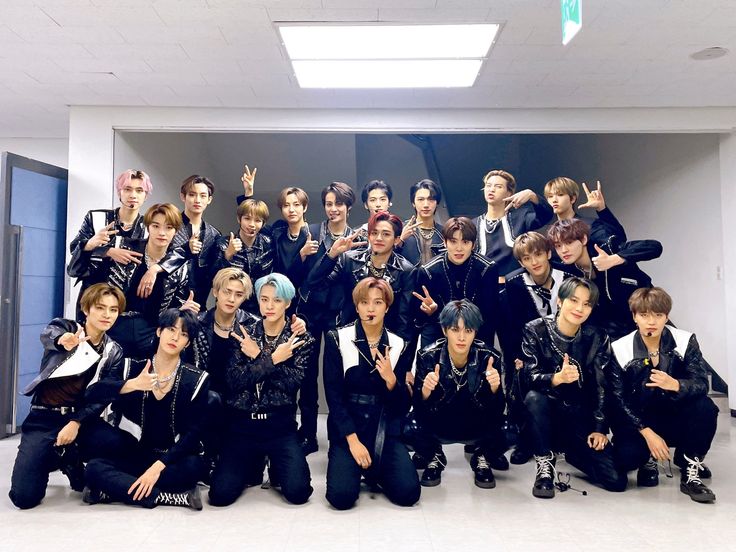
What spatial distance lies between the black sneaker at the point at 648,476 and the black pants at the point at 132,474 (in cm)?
218

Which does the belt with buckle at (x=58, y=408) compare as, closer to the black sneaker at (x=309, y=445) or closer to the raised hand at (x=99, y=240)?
the raised hand at (x=99, y=240)

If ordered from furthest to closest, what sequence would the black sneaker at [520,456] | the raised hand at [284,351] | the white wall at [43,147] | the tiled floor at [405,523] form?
1. the white wall at [43,147]
2. the black sneaker at [520,456]
3. the raised hand at [284,351]
4. the tiled floor at [405,523]

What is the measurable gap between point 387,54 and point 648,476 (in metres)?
2.82

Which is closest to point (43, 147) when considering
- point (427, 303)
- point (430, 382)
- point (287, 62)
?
point (287, 62)

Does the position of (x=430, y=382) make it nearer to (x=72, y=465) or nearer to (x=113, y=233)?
(x=72, y=465)

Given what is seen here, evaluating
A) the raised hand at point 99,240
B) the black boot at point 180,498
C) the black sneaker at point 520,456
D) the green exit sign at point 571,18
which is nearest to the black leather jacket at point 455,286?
the black sneaker at point 520,456

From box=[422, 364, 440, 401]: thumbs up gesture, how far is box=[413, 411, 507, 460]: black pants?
0.16 meters

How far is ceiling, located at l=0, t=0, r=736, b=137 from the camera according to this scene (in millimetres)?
3182

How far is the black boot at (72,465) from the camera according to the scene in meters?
2.83

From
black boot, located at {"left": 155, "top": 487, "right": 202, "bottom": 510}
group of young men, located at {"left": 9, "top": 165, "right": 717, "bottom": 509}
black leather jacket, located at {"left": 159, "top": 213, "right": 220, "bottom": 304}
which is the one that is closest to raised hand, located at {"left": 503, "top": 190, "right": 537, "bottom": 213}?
group of young men, located at {"left": 9, "top": 165, "right": 717, "bottom": 509}

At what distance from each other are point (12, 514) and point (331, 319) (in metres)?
1.93

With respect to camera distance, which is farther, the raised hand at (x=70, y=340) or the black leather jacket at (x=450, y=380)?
the black leather jacket at (x=450, y=380)

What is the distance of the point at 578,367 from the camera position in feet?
10.0

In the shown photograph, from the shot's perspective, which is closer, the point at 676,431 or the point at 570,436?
the point at 676,431
